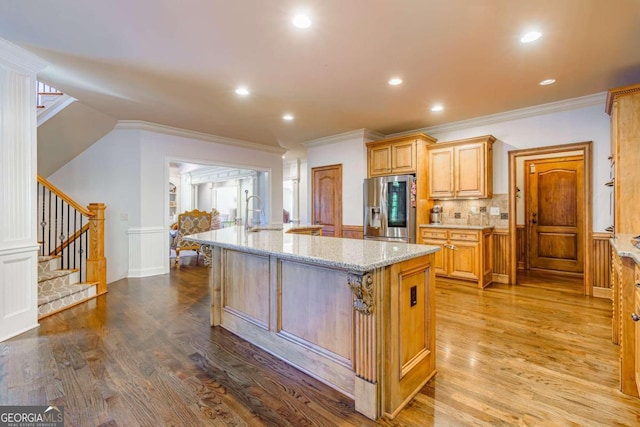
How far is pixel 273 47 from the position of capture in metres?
2.63

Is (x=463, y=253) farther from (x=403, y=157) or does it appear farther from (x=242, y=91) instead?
(x=242, y=91)

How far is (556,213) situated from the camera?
5492 mm

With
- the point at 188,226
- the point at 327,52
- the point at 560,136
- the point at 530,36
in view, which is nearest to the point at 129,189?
the point at 188,226

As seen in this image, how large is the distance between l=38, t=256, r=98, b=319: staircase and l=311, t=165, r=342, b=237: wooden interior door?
3847 mm

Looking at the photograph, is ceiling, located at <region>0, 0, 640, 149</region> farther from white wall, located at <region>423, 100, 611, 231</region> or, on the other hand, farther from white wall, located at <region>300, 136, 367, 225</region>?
white wall, located at <region>300, 136, 367, 225</region>

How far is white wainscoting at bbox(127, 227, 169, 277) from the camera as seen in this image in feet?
16.4

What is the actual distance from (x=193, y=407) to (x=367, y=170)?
4502 millimetres

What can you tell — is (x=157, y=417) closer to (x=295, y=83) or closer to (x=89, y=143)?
(x=295, y=83)

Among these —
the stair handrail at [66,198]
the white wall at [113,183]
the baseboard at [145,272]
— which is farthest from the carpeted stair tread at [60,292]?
the white wall at [113,183]

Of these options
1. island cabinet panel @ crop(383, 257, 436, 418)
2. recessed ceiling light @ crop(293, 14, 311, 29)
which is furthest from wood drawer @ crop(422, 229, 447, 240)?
recessed ceiling light @ crop(293, 14, 311, 29)

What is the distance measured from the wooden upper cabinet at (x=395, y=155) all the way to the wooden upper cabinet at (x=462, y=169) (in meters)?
0.32

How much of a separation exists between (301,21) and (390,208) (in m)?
3.40

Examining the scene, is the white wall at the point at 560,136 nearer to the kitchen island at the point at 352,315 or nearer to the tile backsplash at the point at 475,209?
the tile backsplash at the point at 475,209

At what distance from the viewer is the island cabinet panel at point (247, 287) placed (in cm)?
246
